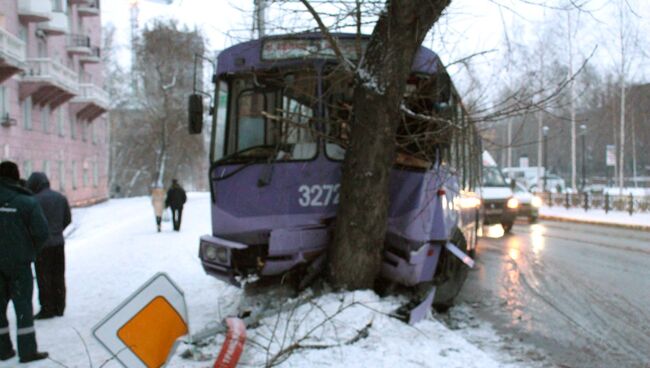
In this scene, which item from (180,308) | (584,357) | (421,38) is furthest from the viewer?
(421,38)

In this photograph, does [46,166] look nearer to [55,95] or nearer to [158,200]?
[55,95]

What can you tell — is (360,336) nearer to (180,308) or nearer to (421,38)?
(180,308)

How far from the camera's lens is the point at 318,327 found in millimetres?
6152

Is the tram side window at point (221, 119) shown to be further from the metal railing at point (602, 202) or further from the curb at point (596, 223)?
the metal railing at point (602, 202)

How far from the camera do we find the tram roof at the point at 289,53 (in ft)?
25.1

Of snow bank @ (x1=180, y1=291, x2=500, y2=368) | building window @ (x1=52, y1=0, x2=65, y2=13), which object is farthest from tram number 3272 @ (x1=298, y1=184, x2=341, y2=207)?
building window @ (x1=52, y1=0, x2=65, y2=13)

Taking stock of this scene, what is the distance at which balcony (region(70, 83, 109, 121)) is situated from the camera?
4247 centimetres

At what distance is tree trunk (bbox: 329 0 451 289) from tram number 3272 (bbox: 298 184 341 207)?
1.50ft

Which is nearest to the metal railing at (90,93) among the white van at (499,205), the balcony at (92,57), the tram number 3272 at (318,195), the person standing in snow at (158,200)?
the balcony at (92,57)

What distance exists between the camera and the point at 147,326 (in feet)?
15.1

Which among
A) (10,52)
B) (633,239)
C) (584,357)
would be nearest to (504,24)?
(584,357)

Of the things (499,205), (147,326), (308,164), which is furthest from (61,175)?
(147,326)

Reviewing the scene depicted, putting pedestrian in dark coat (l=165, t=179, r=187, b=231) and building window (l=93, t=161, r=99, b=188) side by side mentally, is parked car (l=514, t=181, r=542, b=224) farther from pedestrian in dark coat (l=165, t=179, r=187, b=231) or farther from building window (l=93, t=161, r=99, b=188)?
building window (l=93, t=161, r=99, b=188)

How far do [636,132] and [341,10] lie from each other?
162ft
